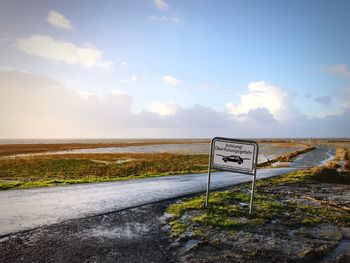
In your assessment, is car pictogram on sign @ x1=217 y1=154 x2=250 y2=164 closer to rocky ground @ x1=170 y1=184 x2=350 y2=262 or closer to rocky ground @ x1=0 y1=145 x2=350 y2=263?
rocky ground @ x1=0 y1=145 x2=350 y2=263

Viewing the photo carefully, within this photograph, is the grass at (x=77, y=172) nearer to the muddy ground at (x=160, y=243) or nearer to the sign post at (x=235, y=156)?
the muddy ground at (x=160, y=243)

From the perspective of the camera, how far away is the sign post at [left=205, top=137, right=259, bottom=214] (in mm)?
9700

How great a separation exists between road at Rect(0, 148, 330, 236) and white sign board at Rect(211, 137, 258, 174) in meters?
3.09

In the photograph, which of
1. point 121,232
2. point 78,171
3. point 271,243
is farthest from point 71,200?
point 78,171

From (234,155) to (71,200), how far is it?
19.7ft

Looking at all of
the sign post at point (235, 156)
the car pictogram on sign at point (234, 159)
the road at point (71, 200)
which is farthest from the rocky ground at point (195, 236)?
the car pictogram on sign at point (234, 159)

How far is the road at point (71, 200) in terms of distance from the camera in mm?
8570

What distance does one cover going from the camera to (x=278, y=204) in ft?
36.8

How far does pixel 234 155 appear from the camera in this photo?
9.91 m

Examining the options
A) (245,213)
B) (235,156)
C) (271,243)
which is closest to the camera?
(271,243)

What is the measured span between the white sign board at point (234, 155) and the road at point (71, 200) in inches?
121

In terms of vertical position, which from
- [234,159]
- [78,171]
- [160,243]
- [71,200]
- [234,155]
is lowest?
[78,171]

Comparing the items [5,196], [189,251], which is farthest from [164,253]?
[5,196]

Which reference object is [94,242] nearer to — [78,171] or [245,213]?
[245,213]
